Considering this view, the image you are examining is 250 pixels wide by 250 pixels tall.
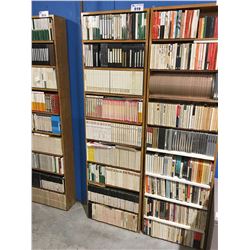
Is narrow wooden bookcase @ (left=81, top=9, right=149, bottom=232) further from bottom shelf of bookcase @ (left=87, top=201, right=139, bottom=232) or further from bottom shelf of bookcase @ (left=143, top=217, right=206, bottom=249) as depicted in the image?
bottom shelf of bookcase @ (left=143, top=217, right=206, bottom=249)

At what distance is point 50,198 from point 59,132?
962mm

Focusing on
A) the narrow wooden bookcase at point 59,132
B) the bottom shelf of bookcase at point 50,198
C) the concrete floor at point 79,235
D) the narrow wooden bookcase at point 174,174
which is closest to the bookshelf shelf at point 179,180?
the narrow wooden bookcase at point 174,174

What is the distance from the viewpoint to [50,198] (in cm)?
279

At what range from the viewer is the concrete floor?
2.25m

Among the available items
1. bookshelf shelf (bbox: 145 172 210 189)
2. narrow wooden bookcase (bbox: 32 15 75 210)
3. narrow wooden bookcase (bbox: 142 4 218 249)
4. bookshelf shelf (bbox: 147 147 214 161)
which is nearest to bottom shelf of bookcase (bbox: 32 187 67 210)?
narrow wooden bookcase (bbox: 32 15 75 210)

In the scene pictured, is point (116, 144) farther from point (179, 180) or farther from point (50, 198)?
point (50, 198)

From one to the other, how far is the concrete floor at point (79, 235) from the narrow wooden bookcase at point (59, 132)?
0.67 ft

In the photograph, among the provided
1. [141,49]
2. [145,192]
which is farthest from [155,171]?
[141,49]

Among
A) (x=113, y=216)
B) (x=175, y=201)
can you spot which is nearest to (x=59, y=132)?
(x=113, y=216)

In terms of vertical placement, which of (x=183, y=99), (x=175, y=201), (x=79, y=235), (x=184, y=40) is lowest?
(x=79, y=235)

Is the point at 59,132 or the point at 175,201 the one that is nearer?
the point at 175,201

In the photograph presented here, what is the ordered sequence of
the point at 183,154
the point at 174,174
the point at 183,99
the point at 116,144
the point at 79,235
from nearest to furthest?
the point at 183,99, the point at 183,154, the point at 174,174, the point at 116,144, the point at 79,235

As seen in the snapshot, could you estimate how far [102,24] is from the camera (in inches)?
77.2

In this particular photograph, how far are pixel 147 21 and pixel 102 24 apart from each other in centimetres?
43
